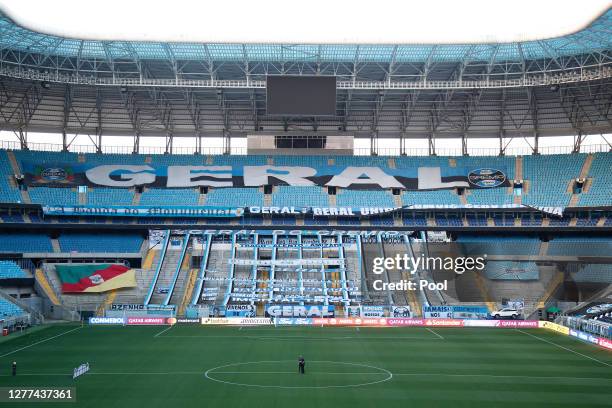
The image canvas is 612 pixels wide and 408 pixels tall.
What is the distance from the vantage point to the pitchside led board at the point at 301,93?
6700 cm

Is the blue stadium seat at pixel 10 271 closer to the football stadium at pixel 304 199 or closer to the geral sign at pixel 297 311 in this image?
the football stadium at pixel 304 199

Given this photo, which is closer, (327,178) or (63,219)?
(63,219)

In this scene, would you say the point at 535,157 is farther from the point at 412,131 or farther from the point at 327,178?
the point at 327,178

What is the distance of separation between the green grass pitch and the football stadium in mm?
356

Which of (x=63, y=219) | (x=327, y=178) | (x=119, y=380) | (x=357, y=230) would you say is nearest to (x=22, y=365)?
(x=119, y=380)

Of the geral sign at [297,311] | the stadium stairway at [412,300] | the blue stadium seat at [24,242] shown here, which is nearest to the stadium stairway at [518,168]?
the stadium stairway at [412,300]

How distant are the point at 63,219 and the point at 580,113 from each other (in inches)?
2234

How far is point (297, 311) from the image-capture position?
201 ft

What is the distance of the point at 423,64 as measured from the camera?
2773 inches

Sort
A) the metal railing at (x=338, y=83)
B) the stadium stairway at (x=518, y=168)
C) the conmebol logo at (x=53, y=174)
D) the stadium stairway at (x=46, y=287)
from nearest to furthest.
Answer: the stadium stairway at (x=46, y=287) → the metal railing at (x=338, y=83) → the conmebol logo at (x=53, y=174) → the stadium stairway at (x=518, y=168)

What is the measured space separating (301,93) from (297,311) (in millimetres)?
21035

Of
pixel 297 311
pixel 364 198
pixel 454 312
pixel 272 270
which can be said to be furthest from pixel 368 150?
pixel 297 311

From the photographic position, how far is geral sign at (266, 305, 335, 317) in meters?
60.9

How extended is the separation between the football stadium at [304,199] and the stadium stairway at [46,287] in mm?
203
